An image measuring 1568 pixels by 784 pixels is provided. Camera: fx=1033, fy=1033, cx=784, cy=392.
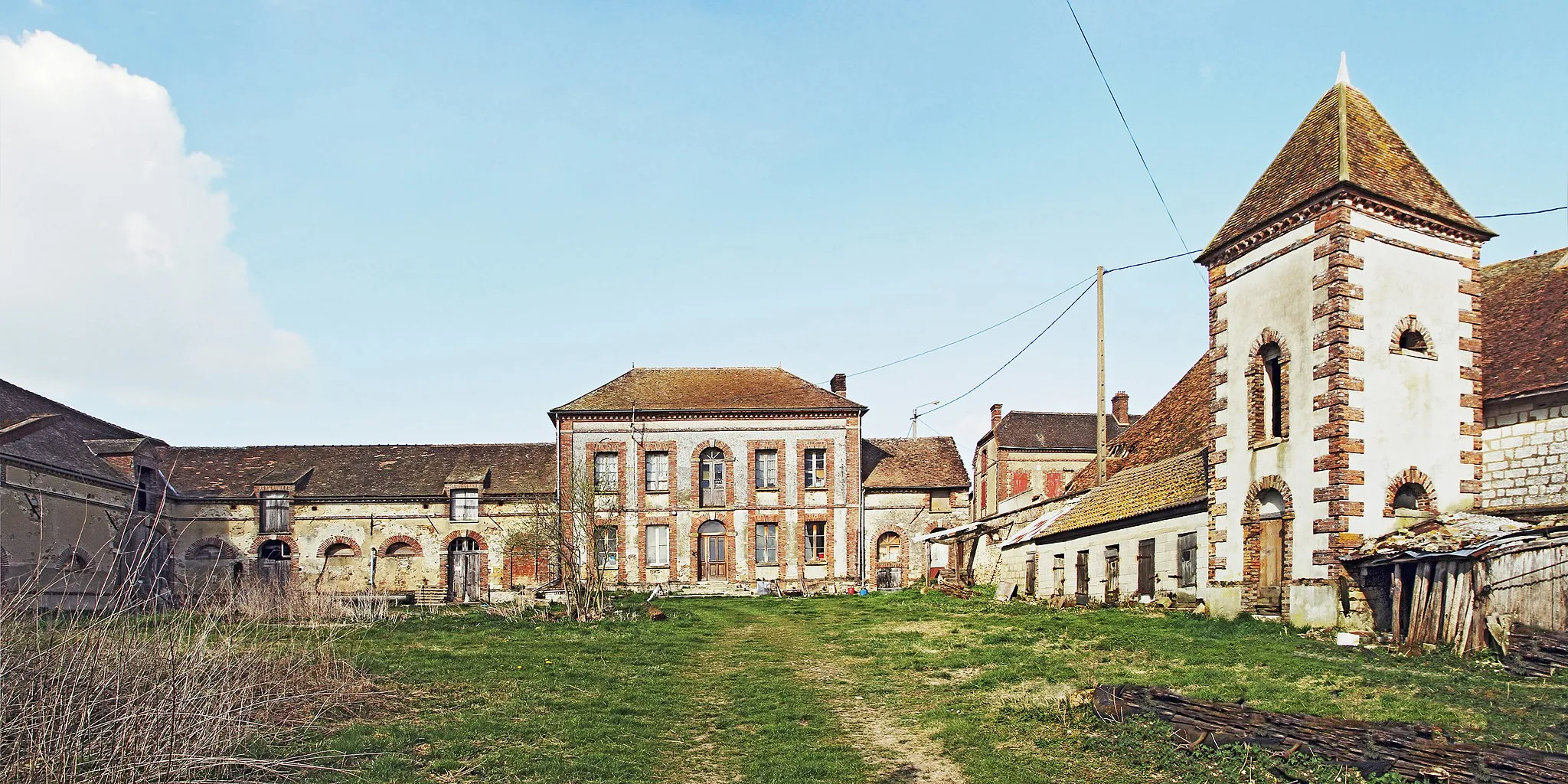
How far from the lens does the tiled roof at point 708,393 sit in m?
40.4

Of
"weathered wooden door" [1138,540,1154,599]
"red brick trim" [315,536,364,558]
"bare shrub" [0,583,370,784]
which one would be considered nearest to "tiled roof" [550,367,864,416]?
"red brick trim" [315,536,364,558]

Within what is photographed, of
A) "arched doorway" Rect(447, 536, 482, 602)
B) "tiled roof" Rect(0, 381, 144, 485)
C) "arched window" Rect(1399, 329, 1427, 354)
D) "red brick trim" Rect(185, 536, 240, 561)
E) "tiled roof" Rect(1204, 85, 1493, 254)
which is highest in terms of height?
"tiled roof" Rect(1204, 85, 1493, 254)

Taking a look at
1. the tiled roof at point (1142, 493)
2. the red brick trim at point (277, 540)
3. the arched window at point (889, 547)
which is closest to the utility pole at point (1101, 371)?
the tiled roof at point (1142, 493)

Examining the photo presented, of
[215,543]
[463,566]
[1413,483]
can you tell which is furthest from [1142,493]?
[215,543]

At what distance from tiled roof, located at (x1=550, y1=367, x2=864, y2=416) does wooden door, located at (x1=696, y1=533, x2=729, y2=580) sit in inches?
199

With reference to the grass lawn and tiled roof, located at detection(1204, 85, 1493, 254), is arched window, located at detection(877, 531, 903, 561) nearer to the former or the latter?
the grass lawn

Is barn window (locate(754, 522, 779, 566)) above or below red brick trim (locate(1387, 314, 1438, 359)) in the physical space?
below

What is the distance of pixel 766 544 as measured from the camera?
40375mm

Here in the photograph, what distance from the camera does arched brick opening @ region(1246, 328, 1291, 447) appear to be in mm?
17938

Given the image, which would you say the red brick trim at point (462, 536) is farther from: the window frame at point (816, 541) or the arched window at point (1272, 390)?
the arched window at point (1272, 390)

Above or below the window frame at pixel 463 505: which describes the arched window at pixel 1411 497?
above

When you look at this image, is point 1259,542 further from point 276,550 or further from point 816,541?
point 276,550

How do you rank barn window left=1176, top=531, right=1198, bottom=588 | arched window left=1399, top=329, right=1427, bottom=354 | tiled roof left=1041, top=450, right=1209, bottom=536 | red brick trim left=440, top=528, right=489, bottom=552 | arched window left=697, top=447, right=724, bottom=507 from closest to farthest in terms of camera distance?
arched window left=1399, top=329, right=1427, bottom=354
barn window left=1176, top=531, right=1198, bottom=588
tiled roof left=1041, top=450, right=1209, bottom=536
red brick trim left=440, top=528, right=489, bottom=552
arched window left=697, top=447, right=724, bottom=507

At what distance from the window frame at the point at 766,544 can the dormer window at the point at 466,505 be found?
10661 mm
